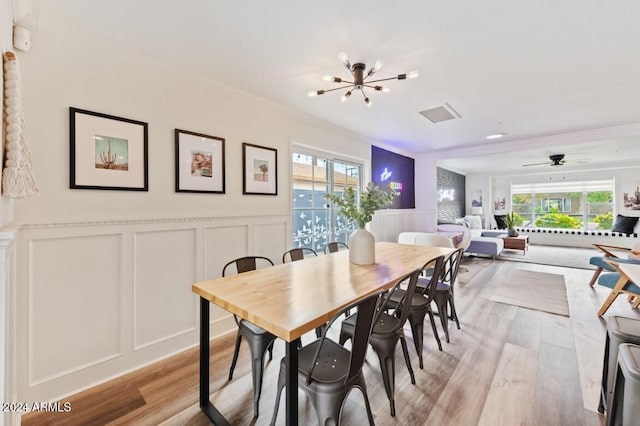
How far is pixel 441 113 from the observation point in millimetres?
3402

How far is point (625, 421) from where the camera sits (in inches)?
44.9

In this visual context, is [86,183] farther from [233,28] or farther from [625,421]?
[625,421]

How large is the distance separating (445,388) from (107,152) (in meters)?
2.91

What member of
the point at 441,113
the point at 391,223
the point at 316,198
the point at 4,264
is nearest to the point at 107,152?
the point at 4,264

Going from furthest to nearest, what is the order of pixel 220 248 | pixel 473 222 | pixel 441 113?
Answer: pixel 473 222, pixel 441 113, pixel 220 248

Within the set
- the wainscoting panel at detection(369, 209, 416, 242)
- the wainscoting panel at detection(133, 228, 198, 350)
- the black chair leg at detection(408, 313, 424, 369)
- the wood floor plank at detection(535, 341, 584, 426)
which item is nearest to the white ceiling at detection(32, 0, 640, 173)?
the wainscoting panel at detection(133, 228, 198, 350)

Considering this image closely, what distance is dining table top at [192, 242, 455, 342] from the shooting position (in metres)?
1.15

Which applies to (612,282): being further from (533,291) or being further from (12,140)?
(12,140)

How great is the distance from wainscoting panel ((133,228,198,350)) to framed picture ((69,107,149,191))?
442 mm

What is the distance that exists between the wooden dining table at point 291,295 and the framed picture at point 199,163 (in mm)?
1082

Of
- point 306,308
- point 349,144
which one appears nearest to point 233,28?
point 306,308

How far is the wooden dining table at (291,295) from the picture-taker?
1.10 m

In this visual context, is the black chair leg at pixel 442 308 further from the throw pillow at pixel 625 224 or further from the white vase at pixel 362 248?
the throw pillow at pixel 625 224

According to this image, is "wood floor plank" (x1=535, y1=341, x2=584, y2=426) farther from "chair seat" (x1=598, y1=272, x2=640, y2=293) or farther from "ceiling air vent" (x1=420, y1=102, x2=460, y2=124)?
"ceiling air vent" (x1=420, y1=102, x2=460, y2=124)
